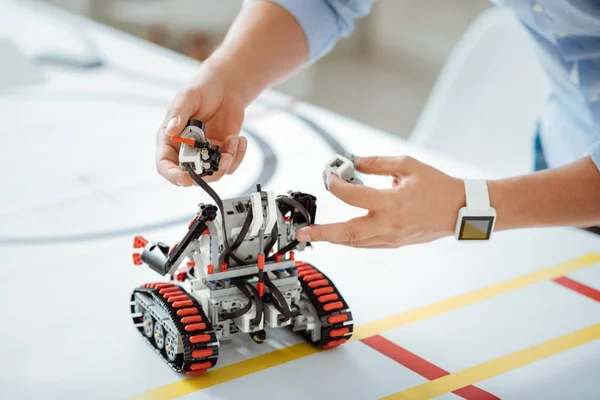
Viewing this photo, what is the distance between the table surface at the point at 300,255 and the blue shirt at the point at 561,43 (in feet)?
0.73

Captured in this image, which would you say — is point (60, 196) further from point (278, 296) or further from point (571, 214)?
point (571, 214)

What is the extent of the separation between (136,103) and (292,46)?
761mm

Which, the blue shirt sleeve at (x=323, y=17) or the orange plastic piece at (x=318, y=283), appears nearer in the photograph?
the orange plastic piece at (x=318, y=283)

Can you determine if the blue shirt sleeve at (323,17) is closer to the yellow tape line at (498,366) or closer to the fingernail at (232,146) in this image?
the fingernail at (232,146)

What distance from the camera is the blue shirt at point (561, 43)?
4.36 feet

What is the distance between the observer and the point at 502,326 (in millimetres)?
1238

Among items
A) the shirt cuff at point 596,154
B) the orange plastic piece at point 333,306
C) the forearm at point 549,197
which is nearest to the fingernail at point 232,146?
the orange plastic piece at point 333,306

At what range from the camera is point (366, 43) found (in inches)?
189

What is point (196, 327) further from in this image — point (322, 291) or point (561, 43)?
point (561, 43)

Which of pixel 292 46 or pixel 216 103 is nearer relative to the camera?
pixel 216 103

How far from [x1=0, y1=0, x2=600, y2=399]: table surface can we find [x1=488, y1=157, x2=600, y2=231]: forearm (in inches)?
7.6

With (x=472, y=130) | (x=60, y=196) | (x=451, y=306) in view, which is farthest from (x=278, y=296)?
(x=472, y=130)

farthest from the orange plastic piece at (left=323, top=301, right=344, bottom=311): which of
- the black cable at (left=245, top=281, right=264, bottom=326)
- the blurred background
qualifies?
the blurred background

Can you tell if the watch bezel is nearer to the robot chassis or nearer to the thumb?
the robot chassis
